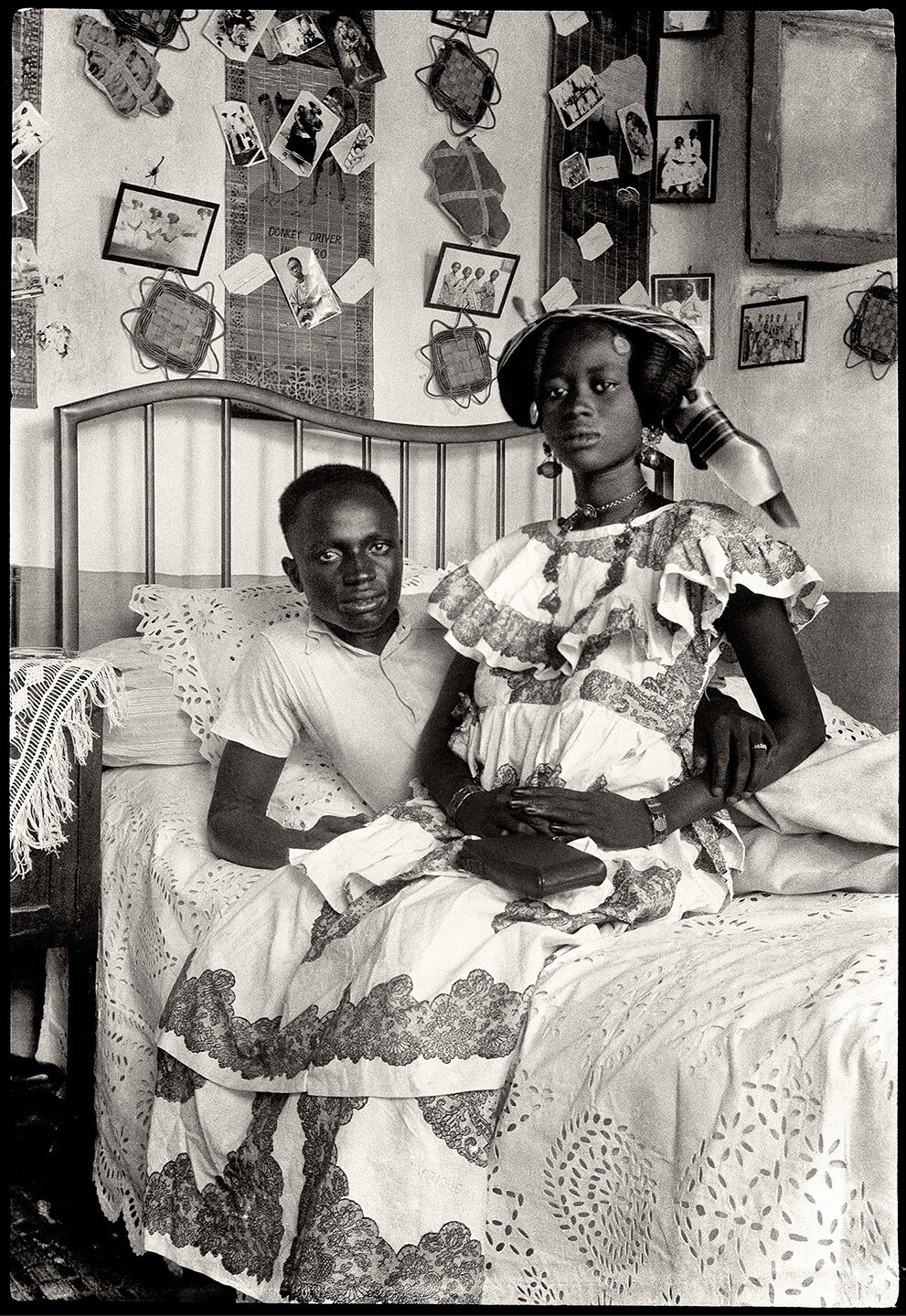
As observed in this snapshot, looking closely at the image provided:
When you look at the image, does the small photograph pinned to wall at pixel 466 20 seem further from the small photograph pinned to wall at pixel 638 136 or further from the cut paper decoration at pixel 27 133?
the cut paper decoration at pixel 27 133

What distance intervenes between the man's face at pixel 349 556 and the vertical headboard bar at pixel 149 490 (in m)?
0.72

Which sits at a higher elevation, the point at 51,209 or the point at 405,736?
the point at 51,209

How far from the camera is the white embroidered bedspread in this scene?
3.08 feet

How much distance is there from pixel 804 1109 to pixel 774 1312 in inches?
5.7

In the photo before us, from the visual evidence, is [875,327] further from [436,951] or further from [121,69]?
[436,951]

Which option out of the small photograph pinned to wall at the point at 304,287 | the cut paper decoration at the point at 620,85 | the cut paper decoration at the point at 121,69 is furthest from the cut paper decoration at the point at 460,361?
the cut paper decoration at the point at 121,69

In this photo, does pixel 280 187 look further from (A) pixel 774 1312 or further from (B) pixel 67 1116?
(A) pixel 774 1312

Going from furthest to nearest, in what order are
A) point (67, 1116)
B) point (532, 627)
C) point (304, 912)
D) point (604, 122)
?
point (604, 122), point (67, 1116), point (532, 627), point (304, 912)

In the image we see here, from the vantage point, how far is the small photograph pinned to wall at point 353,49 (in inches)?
104

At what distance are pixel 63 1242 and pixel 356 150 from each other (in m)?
2.13

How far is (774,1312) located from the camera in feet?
3.02

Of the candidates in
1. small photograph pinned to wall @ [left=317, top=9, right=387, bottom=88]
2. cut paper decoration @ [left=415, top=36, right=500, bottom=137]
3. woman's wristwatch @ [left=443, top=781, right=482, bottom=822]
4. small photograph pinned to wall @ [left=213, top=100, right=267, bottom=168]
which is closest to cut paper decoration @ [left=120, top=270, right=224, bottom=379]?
small photograph pinned to wall @ [left=213, top=100, right=267, bottom=168]

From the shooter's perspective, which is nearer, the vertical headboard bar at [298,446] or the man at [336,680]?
the man at [336,680]

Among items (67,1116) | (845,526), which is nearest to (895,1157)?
(67,1116)
